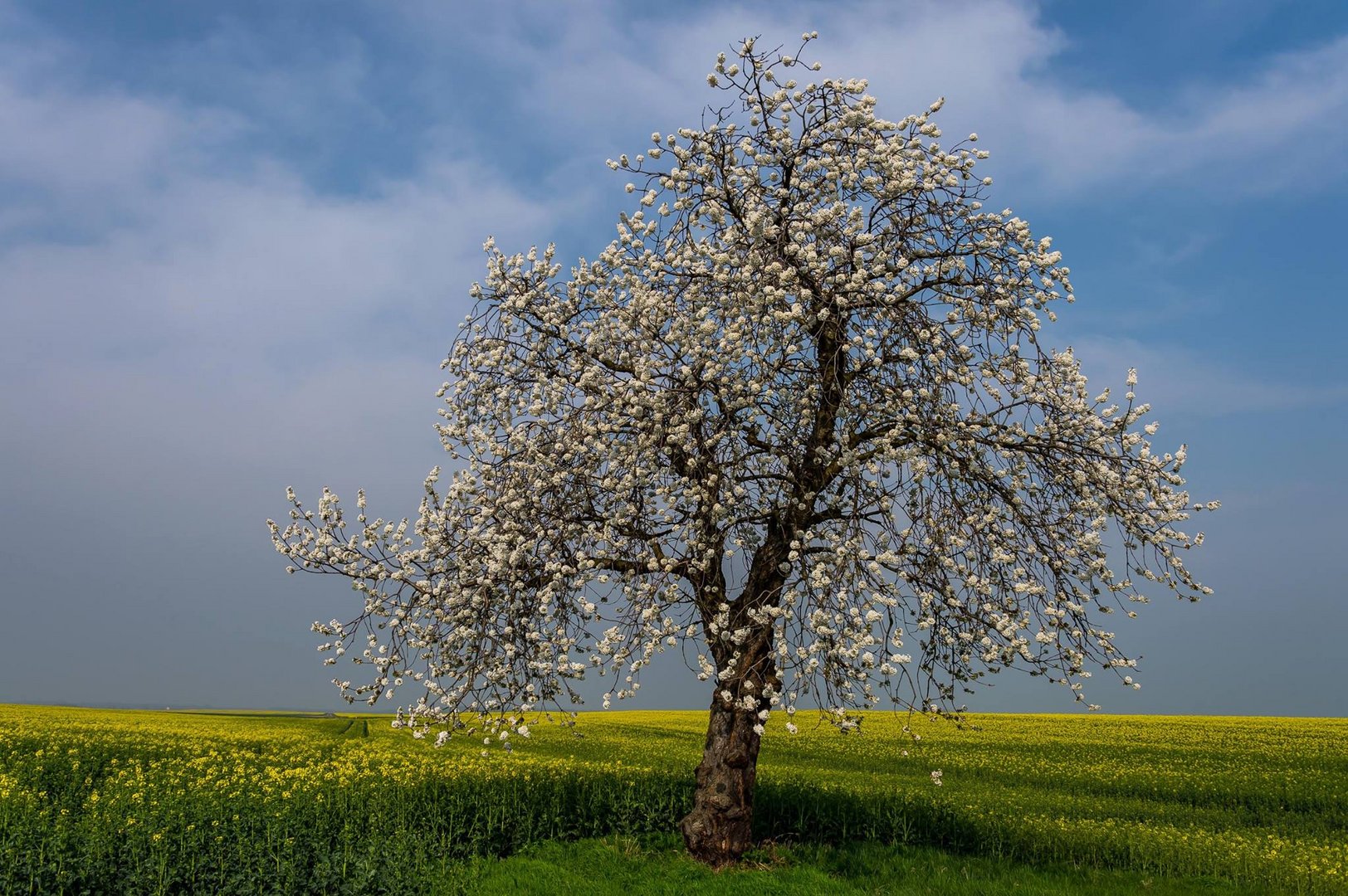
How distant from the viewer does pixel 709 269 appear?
13.9 meters

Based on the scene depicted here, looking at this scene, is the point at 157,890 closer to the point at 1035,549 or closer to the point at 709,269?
the point at 709,269

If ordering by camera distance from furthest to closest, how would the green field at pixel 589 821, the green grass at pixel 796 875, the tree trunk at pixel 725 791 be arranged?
the tree trunk at pixel 725 791 < the green field at pixel 589 821 < the green grass at pixel 796 875

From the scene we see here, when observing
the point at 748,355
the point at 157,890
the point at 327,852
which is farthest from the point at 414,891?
the point at 748,355

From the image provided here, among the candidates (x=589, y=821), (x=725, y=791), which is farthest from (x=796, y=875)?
(x=589, y=821)

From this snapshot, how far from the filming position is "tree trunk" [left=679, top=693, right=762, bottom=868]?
1409 cm

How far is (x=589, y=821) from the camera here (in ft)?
56.4

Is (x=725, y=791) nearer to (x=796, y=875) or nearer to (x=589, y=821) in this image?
(x=796, y=875)

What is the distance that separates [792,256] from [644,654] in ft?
18.9

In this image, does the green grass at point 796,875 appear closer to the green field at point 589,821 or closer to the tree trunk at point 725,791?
the green field at point 589,821

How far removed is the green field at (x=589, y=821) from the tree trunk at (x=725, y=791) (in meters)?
0.50

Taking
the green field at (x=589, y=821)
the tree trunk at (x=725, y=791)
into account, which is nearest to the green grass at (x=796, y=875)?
the green field at (x=589, y=821)

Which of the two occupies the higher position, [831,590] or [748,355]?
[748,355]

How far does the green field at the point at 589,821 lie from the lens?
13617 millimetres

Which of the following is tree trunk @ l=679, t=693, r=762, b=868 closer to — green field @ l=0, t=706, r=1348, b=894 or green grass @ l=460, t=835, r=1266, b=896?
green grass @ l=460, t=835, r=1266, b=896
